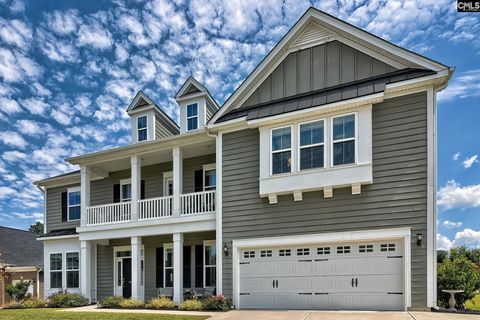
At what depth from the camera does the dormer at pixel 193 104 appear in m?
15.9

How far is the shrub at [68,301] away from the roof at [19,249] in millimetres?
9645

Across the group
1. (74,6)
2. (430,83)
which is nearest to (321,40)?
(430,83)

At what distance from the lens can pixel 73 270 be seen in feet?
56.0

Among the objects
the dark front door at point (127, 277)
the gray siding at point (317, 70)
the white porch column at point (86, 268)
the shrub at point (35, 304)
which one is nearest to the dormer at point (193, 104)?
the gray siding at point (317, 70)

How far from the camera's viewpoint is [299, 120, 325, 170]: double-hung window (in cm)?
1108

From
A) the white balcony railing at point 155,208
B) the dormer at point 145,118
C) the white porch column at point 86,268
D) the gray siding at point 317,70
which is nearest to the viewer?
the gray siding at point 317,70

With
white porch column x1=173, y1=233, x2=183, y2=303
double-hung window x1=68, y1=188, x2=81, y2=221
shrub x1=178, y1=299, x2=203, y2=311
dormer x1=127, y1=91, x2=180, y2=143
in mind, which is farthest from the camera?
double-hung window x1=68, y1=188, x2=81, y2=221

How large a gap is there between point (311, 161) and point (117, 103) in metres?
11.7

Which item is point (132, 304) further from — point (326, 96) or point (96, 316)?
point (326, 96)

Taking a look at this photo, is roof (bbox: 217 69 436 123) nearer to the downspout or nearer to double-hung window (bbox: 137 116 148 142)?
the downspout

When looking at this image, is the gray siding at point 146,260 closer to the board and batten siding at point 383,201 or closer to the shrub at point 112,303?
the shrub at point 112,303

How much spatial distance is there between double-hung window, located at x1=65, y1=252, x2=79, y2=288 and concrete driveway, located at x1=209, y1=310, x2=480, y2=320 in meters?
9.30

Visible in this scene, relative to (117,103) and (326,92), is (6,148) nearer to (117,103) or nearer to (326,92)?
(117,103)

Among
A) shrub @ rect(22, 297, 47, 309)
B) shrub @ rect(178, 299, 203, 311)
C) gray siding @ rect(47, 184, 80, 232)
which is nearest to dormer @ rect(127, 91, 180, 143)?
gray siding @ rect(47, 184, 80, 232)
